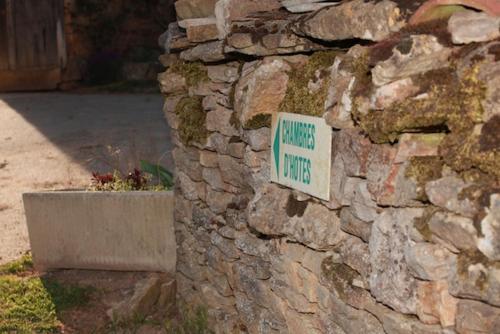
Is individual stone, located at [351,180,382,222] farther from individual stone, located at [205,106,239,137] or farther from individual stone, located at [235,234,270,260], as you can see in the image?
individual stone, located at [205,106,239,137]

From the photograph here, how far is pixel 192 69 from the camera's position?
4.77 m

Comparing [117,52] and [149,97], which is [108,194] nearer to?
[149,97]

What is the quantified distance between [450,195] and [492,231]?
0.20 metres

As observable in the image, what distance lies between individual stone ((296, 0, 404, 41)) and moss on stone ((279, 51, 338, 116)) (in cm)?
15

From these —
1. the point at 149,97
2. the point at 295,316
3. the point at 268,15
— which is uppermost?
the point at 268,15

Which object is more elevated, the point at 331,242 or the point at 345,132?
the point at 345,132

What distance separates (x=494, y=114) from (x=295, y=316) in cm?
159

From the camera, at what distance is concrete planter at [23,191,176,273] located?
5629 mm

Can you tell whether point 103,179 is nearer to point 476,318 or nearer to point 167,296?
point 167,296

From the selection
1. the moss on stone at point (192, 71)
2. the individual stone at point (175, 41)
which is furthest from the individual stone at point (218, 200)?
the individual stone at point (175, 41)

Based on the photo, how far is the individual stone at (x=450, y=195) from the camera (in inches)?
89.7

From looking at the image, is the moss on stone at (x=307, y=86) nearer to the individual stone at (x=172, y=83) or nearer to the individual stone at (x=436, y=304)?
the individual stone at (x=436, y=304)

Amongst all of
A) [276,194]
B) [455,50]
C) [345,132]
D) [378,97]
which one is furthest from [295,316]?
[455,50]

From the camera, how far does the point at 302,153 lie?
11.1 ft
